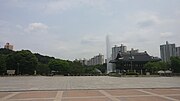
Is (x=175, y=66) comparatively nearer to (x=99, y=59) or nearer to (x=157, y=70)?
(x=157, y=70)

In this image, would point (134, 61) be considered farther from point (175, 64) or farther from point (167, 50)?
point (167, 50)

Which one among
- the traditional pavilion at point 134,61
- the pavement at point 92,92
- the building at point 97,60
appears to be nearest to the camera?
the pavement at point 92,92

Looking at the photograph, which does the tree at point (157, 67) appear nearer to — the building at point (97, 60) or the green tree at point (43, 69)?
the green tree at point (43, 69)

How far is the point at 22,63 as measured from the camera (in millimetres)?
85312

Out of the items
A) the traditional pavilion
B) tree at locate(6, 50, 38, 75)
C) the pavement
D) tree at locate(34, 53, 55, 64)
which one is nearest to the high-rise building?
the traditional pavilion

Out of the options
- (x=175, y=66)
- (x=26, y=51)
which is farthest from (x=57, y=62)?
(x=175, y=66)

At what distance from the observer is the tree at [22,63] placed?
3361 inches

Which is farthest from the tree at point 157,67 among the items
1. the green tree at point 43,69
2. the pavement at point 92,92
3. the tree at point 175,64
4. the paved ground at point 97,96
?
the paved ground at point 97,96

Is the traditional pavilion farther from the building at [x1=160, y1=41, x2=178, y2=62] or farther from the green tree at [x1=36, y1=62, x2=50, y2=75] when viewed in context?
the green tree at [x1=36, y1=62, x2=50, y2=75]

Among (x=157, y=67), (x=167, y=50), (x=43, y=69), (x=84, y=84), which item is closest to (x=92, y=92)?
(x=84, y=84)

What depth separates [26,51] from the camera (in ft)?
294

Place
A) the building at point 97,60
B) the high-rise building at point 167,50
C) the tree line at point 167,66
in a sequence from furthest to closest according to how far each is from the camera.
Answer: the building at point 97,60
the high-rise building at point 167,50
the tree line at point 167,66

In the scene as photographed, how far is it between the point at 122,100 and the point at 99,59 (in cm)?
16130

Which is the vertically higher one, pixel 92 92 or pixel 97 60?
pixel 97 60
